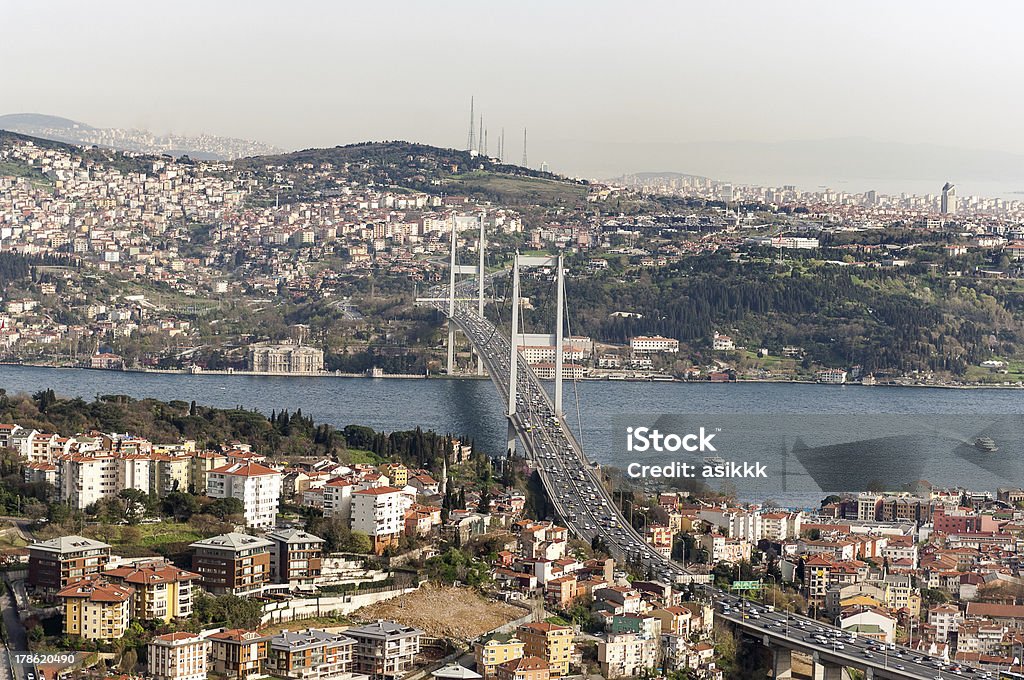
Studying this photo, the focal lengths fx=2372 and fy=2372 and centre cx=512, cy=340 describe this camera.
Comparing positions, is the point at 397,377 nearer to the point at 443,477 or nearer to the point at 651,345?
the point at 651,345

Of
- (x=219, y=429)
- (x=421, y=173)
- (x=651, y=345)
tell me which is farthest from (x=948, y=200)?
(x=219, y=429)

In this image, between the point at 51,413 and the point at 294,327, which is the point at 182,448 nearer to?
the point at 51,413

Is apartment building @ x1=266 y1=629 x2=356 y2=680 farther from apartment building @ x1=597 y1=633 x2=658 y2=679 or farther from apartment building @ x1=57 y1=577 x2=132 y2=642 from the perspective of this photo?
apartment building @ x1=597 y1=633 x2=658 y2=679

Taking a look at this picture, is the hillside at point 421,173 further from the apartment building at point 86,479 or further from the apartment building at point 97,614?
the apartment building at point 97,614

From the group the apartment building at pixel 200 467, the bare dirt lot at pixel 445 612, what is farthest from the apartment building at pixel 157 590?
the apartment building at pixel 200 467

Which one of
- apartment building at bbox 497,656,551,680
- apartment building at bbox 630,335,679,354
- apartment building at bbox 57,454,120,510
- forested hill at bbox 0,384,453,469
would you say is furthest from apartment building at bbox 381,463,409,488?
apartment building at bbox 630,335,679,354

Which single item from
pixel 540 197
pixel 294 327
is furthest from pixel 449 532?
pixel 540 197
